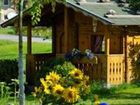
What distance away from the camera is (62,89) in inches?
340

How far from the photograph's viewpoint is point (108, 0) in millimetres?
24859

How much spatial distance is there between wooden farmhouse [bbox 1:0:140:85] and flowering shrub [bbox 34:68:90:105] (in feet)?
39.4

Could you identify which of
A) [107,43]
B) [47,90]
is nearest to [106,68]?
[107,43]

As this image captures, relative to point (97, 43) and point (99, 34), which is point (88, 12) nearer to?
point (99, 34)

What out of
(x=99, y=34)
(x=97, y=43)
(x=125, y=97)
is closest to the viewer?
(x=125, y=97)

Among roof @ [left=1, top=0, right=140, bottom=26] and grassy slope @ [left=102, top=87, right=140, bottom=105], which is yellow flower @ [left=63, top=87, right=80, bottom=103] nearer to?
grassy slope @ [left=102, top=87, right=140, bottom=105]

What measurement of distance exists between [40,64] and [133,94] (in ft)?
16.3

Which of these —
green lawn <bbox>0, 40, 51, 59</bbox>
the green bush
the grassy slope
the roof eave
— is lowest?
the grassy slope

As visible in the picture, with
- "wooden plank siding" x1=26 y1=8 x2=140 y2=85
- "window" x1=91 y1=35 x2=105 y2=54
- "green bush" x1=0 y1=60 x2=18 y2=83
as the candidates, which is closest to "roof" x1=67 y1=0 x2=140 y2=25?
"wooden plank siding" x1=26 y1=8 x2=140 y2=85

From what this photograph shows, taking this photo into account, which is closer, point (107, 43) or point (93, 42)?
point (107, 43)

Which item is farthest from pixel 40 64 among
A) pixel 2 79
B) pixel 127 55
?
pixel 127 55

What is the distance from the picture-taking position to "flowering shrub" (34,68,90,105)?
861cm

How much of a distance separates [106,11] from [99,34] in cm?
101

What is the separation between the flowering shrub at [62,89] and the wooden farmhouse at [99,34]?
1202 cm
